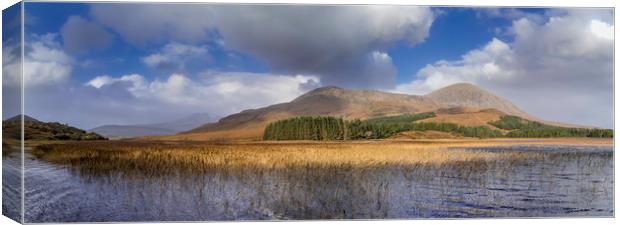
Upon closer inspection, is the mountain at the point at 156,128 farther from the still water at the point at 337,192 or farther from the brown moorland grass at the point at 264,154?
the still water at the point at 337,192

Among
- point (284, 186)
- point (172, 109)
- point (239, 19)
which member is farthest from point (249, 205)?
point (239, 19)

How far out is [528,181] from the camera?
440 inches

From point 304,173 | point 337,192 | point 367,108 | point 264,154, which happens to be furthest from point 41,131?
point 367,108

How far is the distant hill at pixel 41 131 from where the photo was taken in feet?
33.2

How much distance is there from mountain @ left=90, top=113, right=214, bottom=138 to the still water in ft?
Result: 2.07

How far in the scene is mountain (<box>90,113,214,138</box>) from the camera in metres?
10.7

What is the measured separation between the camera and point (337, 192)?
1085 cm

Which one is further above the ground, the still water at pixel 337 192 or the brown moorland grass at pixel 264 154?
the brown moorland grass at pixel 264 154

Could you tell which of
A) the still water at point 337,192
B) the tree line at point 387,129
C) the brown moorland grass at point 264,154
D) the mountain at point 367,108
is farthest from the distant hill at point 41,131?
the tree line at point 387,129

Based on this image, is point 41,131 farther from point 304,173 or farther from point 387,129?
point 387,129

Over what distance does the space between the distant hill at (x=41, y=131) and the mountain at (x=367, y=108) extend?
1336 mm

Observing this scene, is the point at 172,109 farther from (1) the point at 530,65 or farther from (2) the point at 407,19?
(1) the point at 530,65

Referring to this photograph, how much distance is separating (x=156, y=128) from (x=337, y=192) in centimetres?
287

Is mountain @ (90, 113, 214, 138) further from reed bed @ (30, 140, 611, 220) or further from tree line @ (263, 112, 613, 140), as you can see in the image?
tree line @ (263, 112, 613, 140)
